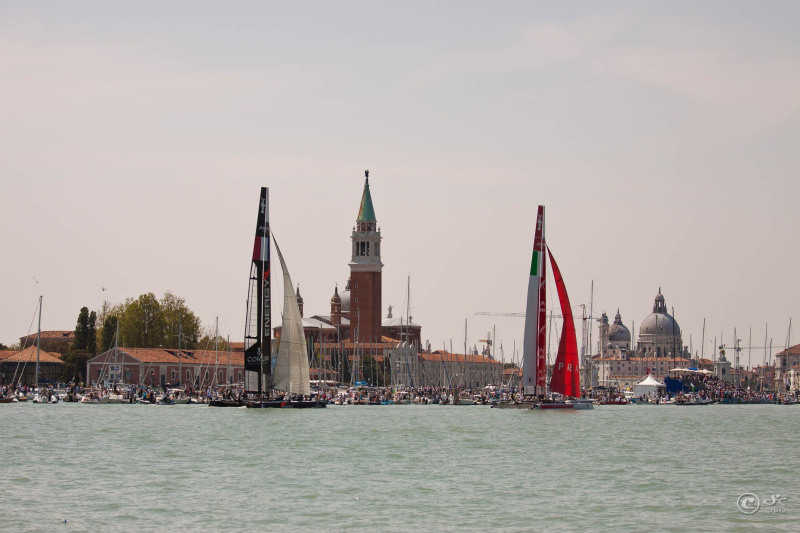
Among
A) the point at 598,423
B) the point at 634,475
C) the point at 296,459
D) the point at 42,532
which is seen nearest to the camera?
the point at 42,532

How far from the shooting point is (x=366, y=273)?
153 meters

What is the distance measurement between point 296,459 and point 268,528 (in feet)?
45.7

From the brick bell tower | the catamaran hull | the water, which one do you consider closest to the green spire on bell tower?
the brick bell tower

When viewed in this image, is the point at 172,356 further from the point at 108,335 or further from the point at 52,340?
the point at 52,340

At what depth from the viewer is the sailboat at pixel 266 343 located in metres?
66.7

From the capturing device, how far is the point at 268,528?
80.5 ft

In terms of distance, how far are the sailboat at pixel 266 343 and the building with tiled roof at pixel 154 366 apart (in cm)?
4720

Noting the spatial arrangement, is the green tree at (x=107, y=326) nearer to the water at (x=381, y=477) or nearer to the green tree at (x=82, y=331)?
the green tree at (x=82, y=331)

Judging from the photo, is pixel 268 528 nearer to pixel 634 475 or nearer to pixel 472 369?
pixel 634 475

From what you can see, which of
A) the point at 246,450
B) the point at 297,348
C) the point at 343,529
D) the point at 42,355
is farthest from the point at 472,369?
the point at 343,529

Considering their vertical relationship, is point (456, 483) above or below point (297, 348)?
below

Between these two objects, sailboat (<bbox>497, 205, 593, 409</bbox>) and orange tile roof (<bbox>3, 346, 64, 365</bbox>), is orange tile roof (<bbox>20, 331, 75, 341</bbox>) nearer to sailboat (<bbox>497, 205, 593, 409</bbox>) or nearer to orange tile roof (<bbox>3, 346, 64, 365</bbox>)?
orange tile roof (<bbox>3, 346, 64, 365</bbox>)

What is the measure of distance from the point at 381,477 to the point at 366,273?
118981 millimetres

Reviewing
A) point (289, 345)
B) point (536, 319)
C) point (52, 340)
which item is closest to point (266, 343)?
point (289, 345)
